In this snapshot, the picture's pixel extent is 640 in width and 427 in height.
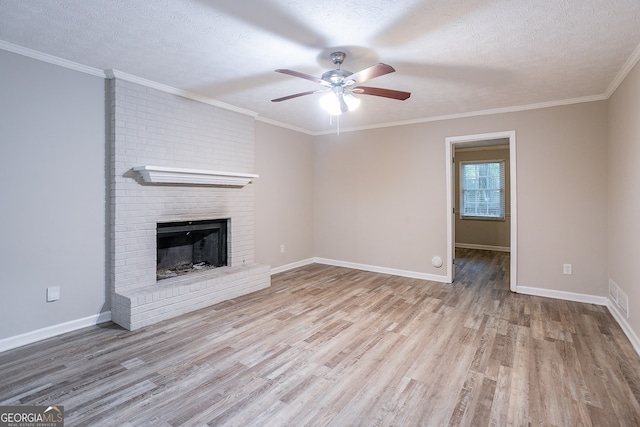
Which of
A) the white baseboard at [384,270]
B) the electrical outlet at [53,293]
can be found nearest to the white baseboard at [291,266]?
the white baseboard at [384,270]

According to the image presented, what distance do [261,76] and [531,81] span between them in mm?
2702

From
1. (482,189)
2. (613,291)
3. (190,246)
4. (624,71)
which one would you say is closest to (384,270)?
(613,291)

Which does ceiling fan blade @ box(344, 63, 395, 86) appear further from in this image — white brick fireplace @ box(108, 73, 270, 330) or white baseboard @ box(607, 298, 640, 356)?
white baseboard @ box(607, 298, 640, 356)

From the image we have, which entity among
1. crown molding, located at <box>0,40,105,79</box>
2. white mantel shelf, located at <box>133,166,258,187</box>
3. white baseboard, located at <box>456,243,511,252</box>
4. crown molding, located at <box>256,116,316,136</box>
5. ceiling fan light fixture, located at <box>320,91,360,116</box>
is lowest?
white baseboard, located at <box>456,243,511,252</box>

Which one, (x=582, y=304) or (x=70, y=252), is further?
(x=582, y=304)

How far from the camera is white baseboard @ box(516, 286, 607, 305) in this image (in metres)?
3.70

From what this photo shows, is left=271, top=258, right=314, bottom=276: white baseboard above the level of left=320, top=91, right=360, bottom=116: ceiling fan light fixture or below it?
below

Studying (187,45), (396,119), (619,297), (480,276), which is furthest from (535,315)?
(187,45)

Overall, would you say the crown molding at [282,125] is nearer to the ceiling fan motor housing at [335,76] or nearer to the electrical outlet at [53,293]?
the ceiling fan motor housing at [335,76]

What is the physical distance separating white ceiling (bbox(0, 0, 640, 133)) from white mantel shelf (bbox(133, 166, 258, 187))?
0.93 m

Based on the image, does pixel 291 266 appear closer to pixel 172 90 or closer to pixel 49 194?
pixel 172 90

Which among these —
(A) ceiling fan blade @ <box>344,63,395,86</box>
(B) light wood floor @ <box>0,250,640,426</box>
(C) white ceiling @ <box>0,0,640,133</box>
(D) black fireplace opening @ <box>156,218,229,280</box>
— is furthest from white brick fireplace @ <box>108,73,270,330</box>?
(A) ceiling fan blade @ <box>344,63,395,86</box>

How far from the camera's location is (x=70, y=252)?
9.53 ft

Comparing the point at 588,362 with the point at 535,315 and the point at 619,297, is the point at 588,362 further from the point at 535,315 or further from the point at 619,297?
the point at 619,297
